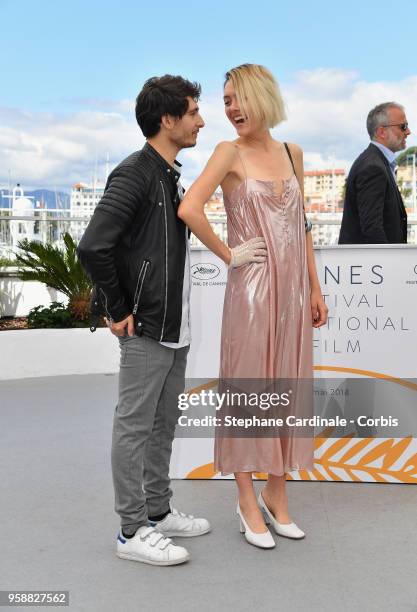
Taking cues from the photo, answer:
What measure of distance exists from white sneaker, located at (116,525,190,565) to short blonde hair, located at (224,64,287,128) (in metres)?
1.59

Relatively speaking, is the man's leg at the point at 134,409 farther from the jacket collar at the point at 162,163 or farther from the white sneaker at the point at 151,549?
the jacket collar at the point at 162,163

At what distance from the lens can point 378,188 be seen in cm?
427

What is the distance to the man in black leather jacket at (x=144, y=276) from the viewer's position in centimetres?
268

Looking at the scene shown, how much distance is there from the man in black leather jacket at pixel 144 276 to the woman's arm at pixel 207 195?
0.18 feet

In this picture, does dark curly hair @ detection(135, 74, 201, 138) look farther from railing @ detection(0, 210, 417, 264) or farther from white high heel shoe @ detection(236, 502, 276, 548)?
railing @ detection(0, 210, 417, 264)

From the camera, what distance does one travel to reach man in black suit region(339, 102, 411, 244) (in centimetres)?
426

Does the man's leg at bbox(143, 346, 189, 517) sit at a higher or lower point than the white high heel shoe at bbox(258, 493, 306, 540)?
higher

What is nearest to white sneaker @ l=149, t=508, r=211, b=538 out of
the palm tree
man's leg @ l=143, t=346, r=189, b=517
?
man's leg @ l=143, t=346, r=189, b=517

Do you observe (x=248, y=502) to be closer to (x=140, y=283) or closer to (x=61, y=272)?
(x=140, y=283)

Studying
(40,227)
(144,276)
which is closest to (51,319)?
(40,227)

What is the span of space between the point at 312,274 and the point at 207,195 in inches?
23.9

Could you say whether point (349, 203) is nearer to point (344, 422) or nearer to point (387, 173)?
point (387, 173)

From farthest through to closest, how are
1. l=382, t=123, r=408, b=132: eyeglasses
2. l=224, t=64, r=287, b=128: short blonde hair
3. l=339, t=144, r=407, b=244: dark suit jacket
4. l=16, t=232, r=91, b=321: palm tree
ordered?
l=16, t=232, r=91, b=321: palm tree, l=382, t=123, r=408, b=132: eyeglasses, l=339, t=144, r=407, b=244: dark suit jacket, l=224, t=64, r=287, b=128: short blonde hair

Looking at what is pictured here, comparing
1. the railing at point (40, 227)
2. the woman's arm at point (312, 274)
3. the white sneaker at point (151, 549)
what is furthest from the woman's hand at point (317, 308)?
the railing at point (40, 227)
